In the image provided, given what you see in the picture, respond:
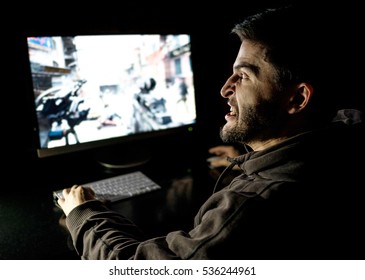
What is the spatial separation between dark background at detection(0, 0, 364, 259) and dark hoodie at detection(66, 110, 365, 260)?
0.22m

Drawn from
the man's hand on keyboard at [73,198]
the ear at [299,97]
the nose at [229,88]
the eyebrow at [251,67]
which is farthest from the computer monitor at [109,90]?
the ear at [299,97]

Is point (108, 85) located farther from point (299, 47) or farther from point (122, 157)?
point (299, 47)

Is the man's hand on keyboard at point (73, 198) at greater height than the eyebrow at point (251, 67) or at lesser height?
lesser

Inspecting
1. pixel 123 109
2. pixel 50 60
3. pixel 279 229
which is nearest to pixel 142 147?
pixel 123 109

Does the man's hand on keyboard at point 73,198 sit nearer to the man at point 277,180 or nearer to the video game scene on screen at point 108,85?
the man at point 277,180

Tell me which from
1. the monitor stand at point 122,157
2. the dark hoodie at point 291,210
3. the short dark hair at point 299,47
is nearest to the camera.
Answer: the dark hoodie at point 291,210

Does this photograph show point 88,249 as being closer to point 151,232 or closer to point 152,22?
point 151,232

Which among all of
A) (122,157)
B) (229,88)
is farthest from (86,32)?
(229,88)

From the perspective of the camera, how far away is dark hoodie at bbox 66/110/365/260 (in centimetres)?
64

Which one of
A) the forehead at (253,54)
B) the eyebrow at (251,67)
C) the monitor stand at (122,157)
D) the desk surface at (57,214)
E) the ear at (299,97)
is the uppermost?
the forehead at (253,54)

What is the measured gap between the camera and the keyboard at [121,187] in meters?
1.18

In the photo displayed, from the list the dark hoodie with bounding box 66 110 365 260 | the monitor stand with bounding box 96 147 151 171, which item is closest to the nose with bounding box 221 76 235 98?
the dark hoodie with bounding box 66 110 365 260

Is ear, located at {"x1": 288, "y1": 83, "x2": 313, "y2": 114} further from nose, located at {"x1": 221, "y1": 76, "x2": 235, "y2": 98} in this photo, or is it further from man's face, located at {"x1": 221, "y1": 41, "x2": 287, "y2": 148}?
nose, located at {"x1": 221, "y1": 76, "x2": 235, "y2": 98}

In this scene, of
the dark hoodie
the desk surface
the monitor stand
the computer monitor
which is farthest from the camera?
the monitor stand
